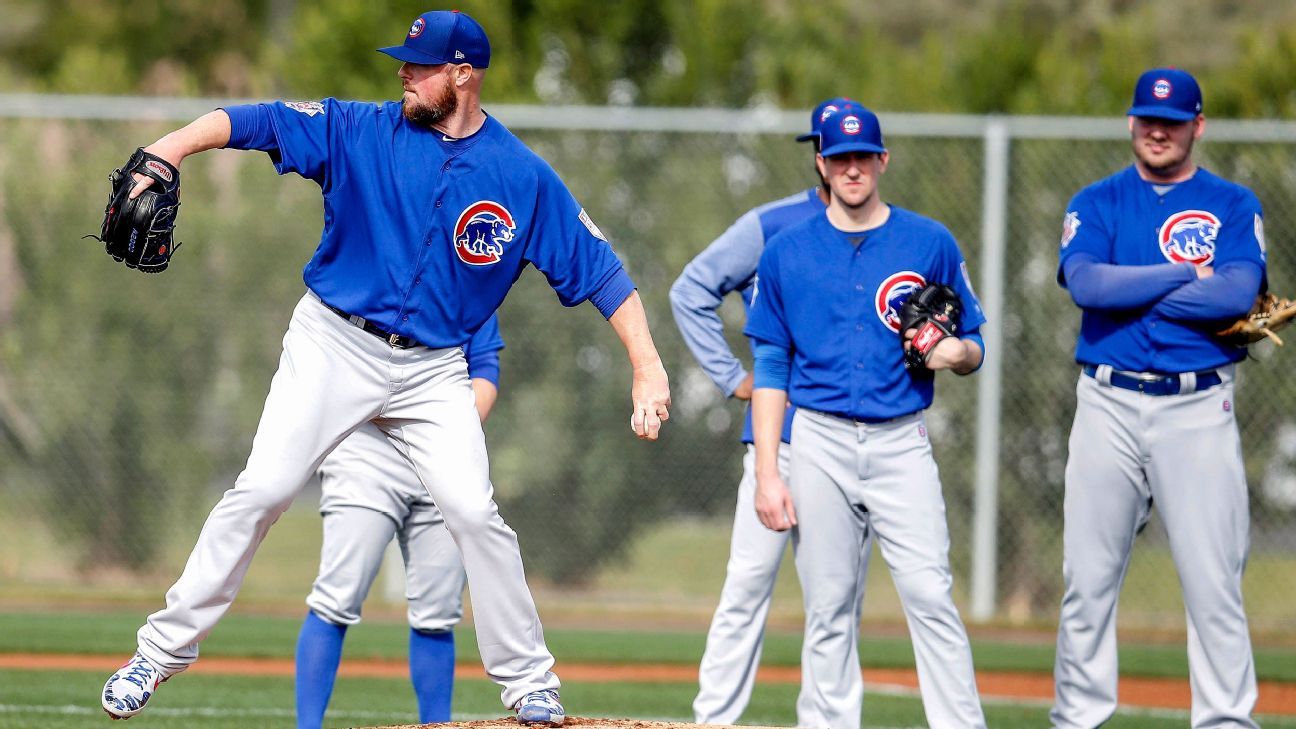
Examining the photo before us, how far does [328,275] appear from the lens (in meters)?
4.64

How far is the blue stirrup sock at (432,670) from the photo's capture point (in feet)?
17.7

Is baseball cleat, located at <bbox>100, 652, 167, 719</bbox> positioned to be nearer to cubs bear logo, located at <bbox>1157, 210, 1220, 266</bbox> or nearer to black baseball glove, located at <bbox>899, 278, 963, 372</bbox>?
black baseball glove, located at <bbox>899, 278, 963, 372</bbox>

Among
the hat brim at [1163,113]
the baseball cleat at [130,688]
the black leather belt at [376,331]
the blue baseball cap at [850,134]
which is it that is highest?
the hat brim at [1163,113]

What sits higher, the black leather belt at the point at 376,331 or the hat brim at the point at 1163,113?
the hat brim at the point at 1163,113

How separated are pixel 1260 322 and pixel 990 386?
14.1ft

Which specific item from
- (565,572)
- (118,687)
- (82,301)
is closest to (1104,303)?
(118,687)

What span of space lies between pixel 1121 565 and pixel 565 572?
16.6 ft

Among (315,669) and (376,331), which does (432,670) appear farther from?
(376,331)

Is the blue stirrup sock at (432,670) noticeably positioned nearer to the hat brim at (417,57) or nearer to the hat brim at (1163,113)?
the hat brim at (417,57)

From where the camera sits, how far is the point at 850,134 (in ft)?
16.8

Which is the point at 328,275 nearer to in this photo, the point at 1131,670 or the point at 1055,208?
the point at 1131,670

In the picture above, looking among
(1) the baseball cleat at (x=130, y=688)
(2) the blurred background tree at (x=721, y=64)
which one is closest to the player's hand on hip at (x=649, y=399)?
(1) the baseball cleat at (x=130, y=688)

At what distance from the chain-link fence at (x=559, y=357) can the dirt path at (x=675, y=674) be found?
5.70 ft

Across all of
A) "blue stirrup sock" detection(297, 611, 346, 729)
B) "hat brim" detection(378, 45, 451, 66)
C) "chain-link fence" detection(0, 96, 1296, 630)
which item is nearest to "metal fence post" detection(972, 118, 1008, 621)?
"chain-link fence" detection(0, 96, 1296, 630)
